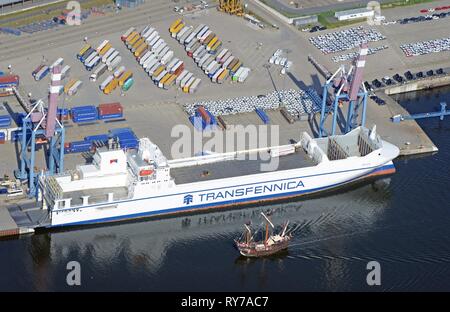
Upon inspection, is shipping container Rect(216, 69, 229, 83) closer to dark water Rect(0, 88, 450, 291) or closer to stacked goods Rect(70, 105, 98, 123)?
stacked goods Rect(70, 105, 98, 123)

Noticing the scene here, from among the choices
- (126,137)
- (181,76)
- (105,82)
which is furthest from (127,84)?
(126,137)

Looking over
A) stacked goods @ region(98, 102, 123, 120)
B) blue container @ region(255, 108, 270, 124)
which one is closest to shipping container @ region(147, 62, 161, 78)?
stacked goods @ region(98, 102, 123, 120)

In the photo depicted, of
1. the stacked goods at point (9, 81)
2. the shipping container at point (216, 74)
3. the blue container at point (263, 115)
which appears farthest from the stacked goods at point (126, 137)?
the shipping container at point (216, 74)

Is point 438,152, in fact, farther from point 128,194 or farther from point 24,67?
point 24,67

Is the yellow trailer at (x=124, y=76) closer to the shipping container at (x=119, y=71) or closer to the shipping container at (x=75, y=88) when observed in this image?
the shipping container at (x=119, y=71)

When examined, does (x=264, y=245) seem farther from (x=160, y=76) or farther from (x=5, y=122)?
(x=160, y=76)

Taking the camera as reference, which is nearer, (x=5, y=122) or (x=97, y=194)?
(x=97, y=194)

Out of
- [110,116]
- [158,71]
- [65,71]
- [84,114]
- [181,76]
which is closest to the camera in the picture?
[84,114]
